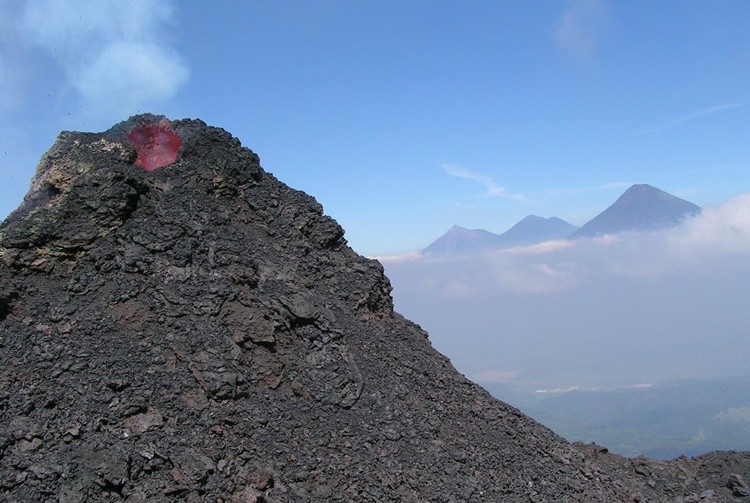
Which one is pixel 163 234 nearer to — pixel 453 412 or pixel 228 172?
pixel 228 172

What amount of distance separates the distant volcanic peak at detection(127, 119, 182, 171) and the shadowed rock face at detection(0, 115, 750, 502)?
10.1 inches

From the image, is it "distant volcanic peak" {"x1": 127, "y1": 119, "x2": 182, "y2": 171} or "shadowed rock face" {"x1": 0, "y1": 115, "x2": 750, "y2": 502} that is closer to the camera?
"shadowed rock face" {"x1": 0, "y1": 115, "x2": 750, "y2": 502}

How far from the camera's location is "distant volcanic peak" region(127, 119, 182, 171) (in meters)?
15.3

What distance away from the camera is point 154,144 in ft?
51.3

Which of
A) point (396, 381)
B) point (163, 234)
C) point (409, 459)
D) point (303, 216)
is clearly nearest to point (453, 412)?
point (396, 381)

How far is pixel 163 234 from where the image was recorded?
13.3 meters

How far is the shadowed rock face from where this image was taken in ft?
33.1

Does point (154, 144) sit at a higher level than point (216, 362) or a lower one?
higher

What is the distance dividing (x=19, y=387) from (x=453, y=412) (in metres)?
8.63

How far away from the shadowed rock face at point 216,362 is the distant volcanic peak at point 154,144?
257 millimetres

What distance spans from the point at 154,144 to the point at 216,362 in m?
6.63

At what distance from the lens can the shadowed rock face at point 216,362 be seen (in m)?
10.1

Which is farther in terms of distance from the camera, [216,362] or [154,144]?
[154,144]

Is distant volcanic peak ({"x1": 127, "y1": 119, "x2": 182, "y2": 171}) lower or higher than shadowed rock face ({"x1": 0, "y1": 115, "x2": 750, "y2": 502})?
higher
